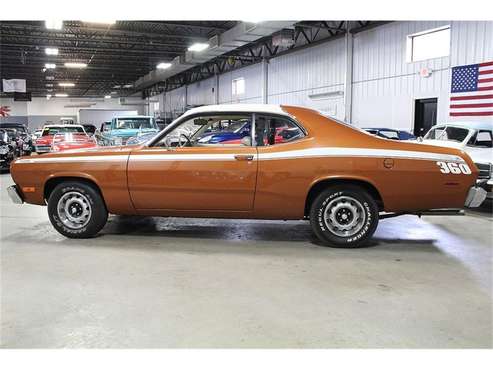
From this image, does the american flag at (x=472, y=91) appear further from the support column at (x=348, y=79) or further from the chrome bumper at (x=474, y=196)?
the chrome bumper at (x=474, y=196)

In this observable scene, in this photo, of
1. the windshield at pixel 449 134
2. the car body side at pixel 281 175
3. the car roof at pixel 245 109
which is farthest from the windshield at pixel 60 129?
the car roof at pixel 245 109

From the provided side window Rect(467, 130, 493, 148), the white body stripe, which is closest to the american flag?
side window Rect(467, 130, 493, 148)

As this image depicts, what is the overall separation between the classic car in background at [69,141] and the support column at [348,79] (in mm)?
9427

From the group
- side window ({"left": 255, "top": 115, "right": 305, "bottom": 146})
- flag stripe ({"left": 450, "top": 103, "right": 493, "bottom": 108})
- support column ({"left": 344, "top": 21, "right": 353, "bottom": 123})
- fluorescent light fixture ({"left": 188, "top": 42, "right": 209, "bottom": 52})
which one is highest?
fluorescent light fixture ({"left": 188, "top": 42, "right": 209, "bottom": 52})

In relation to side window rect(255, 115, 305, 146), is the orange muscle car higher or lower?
lower

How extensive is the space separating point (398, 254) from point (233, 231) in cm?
208

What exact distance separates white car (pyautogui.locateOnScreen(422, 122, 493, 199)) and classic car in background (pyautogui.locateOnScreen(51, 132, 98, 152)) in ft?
36.6

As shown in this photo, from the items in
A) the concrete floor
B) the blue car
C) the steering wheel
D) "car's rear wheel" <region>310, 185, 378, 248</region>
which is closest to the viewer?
the concrete floor

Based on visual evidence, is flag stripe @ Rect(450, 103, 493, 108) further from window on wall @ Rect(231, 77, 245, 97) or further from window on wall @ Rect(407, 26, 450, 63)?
window on wall @ Rect(231, 77, 245, 97)

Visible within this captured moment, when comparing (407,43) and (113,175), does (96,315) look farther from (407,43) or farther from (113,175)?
(407,43)

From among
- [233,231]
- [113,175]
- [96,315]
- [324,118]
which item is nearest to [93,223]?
[113,175]

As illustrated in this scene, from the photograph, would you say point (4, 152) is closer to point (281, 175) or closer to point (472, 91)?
point (281, 175)

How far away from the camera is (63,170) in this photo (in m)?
5.26

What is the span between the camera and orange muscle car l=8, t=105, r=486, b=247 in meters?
4.72
